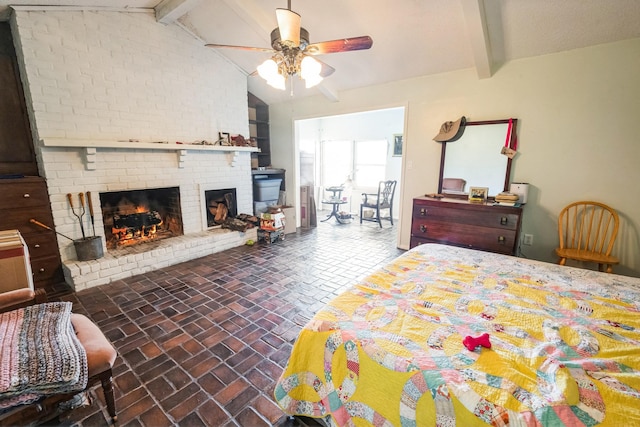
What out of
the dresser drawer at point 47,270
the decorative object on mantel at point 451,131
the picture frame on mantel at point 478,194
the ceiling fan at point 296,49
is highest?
the ceiling fan at point 296,49

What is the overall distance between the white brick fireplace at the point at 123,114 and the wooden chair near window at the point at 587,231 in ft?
13.2

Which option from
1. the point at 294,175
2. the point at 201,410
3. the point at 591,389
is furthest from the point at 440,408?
the point at 294,175

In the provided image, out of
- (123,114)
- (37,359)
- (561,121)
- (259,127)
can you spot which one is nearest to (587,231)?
(561,121)

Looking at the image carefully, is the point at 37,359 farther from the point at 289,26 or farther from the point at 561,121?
the point at 561,121

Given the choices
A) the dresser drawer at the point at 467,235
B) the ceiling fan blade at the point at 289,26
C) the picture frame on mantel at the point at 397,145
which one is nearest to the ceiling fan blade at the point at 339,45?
the ceiling fan blade at the point at 289,26

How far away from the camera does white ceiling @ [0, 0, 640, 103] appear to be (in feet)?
7.74

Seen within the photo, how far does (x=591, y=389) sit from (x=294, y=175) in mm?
4805

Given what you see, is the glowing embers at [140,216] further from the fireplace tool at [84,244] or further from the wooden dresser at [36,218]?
the wooden dresser at [36,218]

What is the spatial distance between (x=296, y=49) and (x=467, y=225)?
244 cm

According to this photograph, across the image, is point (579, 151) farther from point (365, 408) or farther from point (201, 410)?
point (201, 410)

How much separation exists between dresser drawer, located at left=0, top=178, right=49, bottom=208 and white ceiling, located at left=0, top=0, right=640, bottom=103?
1588 millimetres

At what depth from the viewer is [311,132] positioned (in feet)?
22.9

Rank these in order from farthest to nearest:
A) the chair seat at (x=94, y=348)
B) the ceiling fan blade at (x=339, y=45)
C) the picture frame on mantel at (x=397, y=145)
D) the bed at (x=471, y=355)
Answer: the picture frame on mantel at (x=397, y=145) → the ceiling fan blade at (x=339, y=45) → the chair seat at (x=94, y=348) → the bed at (x=471, y=355)

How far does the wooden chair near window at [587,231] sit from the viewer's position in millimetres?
2586
